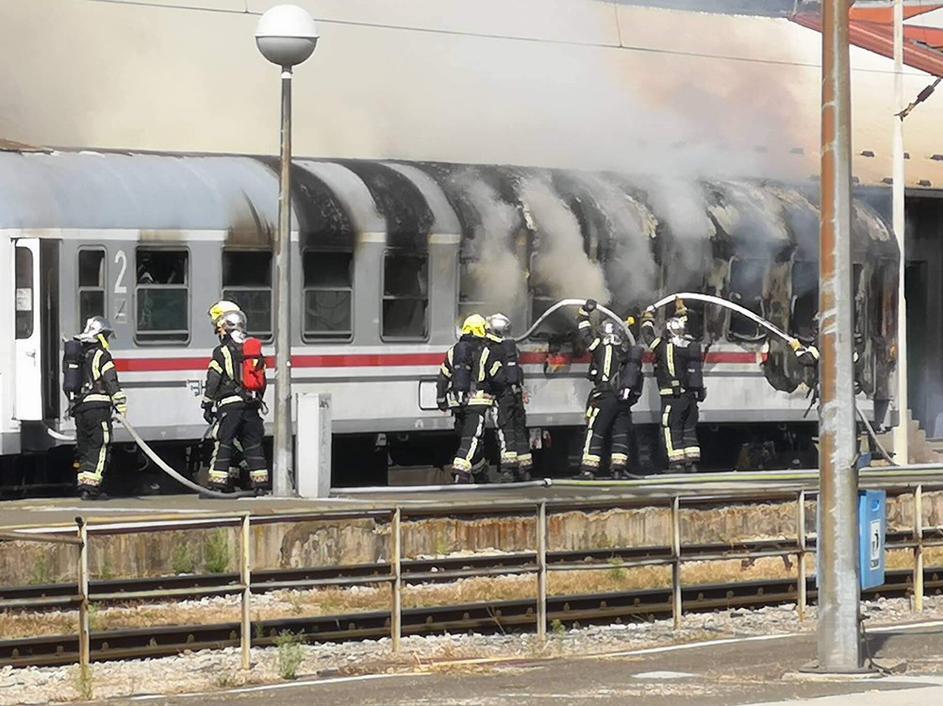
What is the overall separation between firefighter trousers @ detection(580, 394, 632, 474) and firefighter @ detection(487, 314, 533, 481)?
0.67 m

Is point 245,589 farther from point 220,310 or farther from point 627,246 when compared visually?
point 627,246

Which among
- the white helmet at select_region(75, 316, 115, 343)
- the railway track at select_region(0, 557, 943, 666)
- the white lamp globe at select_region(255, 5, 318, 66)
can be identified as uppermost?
the white lamp globe at select_region(255, 5, 318, 66)

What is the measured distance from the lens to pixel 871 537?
1397 cm

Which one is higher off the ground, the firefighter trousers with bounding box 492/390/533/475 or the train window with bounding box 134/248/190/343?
the train window with bounding box 134/248/190/343

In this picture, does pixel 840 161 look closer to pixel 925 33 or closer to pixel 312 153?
pixel 312 153

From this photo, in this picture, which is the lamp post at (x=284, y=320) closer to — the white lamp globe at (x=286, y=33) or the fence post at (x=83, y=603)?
the white lamp globe at (x=286, y=33)

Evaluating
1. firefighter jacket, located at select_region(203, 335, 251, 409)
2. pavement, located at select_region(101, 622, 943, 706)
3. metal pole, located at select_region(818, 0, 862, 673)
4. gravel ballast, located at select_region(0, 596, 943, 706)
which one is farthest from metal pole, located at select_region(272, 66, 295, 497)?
metal pole, located at select_region(818, 0, 862, 673)

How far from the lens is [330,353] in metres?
22.7

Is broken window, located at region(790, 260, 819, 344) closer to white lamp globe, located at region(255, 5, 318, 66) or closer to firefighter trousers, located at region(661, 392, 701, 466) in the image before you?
firefighter trousers, located at region(661, 392, 701, 466)

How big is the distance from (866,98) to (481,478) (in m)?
23.4

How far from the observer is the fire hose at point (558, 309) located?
23922 mm

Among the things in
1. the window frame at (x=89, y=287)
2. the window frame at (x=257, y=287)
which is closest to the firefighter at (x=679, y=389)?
the window frame at (x=257, y=287)

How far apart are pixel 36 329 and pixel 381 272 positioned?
148 inches

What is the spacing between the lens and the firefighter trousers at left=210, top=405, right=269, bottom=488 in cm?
2077
